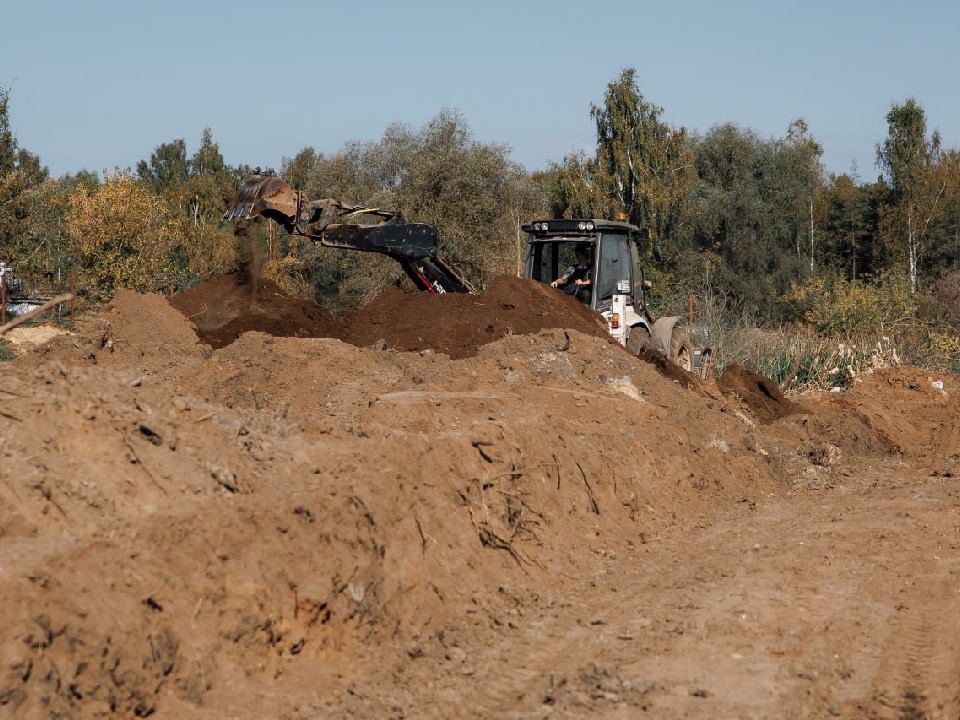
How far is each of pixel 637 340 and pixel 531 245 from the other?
218 centimetres

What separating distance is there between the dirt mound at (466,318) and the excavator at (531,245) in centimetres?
72

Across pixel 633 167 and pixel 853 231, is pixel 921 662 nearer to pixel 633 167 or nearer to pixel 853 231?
pixel 633 167

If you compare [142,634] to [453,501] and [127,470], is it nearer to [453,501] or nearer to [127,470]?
[127,470]

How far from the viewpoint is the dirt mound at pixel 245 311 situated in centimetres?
1557

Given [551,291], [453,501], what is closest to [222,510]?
[453,501]

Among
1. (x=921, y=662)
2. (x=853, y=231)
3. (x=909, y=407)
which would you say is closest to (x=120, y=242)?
(x=909, y=407)

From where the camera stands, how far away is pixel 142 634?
549 cm

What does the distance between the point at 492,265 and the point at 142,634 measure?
30.4 m

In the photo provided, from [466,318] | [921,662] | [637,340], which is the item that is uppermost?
[466,318]

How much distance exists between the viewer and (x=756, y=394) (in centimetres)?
1822

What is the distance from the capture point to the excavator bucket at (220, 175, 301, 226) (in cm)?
1452

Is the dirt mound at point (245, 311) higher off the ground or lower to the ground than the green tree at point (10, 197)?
lower

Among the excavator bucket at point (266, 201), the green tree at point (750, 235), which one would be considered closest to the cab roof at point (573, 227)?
the excavator bucket at point (266, 201)

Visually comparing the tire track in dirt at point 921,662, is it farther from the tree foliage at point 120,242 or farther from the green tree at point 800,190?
the green tree at point 800,190
